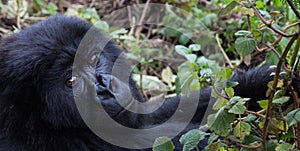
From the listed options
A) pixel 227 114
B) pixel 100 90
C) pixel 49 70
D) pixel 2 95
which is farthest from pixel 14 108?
pixel 227 114

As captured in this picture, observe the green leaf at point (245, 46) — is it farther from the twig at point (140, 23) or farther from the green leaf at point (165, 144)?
the twig at point (140, 23)

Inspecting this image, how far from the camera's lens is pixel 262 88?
304 cm

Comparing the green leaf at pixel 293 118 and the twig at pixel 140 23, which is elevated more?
the twig at pixel 140 23

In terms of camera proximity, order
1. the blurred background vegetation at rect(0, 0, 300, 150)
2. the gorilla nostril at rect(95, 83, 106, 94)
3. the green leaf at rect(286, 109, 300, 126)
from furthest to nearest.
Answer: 1. the blurred background vegetation at rect(0, 0, 300, 150)
2. the gorilla nostril at rect(95, 83, 106, 94)
3. the green leaf at rect(286, 109, 300, 126)

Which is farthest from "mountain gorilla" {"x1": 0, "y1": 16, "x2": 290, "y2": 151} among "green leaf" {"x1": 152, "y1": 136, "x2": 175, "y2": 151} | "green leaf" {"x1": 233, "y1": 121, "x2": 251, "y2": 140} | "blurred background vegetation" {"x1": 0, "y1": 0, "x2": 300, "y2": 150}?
"green leaf" {"x1": 233, "y1": 121, "x2": 251, "y2": 140}

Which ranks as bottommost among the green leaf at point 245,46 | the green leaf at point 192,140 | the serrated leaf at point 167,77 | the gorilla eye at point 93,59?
the serrated leaf at point 167,77

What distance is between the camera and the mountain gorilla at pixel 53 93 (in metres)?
2.49

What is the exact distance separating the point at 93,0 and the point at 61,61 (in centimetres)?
351

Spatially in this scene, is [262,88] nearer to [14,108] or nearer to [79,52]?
[79,52]

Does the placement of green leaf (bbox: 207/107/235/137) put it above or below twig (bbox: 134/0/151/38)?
below

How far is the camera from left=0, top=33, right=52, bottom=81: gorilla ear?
2.49 metres

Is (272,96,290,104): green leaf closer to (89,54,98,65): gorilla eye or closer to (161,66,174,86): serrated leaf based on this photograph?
(89,54,98,65): gorilla eye

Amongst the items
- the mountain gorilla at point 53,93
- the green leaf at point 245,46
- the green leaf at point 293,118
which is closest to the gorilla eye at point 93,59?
the mountain gorilla at point 53,93

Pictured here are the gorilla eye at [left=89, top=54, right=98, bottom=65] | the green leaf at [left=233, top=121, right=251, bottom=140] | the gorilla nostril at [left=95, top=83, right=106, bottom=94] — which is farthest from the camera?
the gorilla eye at [left=89, top=54, right=98, bottom=65]
